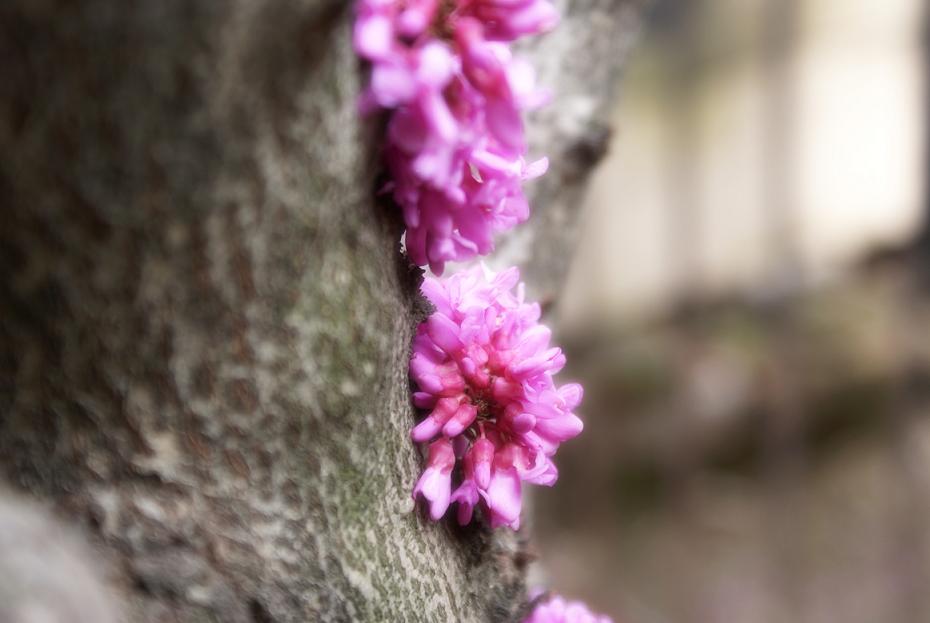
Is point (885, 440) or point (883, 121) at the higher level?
point (883, 121)

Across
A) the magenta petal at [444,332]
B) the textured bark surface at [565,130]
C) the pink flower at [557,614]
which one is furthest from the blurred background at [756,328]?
the magenta petal at [444,332]

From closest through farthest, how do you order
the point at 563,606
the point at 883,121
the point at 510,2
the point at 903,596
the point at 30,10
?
the point at 30,10
the point at 510,2
the point at 563,606
the point at 903,596
the point at 883,121

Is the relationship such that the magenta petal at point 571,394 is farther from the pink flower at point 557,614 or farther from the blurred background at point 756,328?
the blurred background at point 756,328

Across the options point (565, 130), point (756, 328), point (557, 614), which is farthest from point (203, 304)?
point (756, 328)

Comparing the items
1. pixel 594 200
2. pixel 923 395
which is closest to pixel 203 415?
pixel 594 200

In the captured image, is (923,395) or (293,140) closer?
(293,140)

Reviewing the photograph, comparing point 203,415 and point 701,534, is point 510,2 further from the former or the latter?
point 701,534

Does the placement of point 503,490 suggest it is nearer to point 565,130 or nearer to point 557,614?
point 557,614
